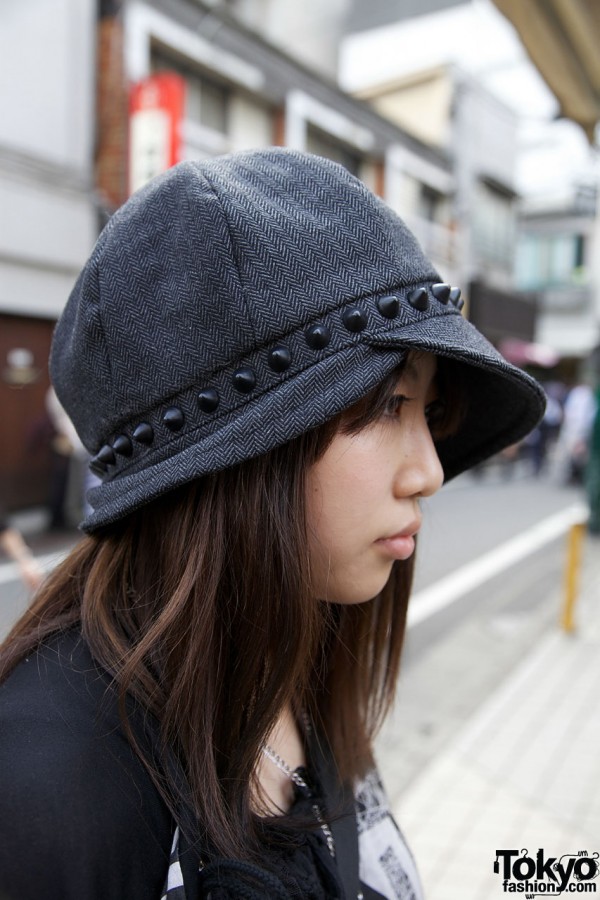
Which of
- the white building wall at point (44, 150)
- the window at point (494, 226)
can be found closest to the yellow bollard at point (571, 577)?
the white building wall at point (44, 150)

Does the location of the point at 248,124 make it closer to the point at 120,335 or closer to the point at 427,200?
the point at 427,200

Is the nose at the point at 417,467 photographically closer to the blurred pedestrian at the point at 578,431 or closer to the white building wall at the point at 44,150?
the white building wall at the point at 44,150

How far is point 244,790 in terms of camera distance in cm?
91

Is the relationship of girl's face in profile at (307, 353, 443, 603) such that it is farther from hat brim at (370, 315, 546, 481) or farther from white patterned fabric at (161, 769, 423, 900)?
white patterned fabric at (161, 769, 423, 900)

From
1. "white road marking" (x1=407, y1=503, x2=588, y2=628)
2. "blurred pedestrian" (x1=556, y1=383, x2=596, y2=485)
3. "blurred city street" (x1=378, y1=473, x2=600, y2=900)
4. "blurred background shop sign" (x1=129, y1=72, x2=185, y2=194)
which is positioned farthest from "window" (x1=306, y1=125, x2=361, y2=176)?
"blurred city street" (x1=378, y1=473, x2=600, y2=900)

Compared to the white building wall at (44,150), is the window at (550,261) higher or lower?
higher

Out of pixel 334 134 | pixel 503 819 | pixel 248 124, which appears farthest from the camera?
pixel 334 134

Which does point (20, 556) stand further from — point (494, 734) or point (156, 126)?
point (156, 126)

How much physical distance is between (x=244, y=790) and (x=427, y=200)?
18.0 meters

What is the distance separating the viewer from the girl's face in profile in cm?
93

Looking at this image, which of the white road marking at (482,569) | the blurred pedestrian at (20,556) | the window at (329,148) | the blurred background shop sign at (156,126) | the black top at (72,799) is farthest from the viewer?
the window at (329,148)

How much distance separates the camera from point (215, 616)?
2.92 ft

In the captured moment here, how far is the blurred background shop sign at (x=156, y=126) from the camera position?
8102 millimetres

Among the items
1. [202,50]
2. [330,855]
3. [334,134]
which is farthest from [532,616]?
[334,134]
